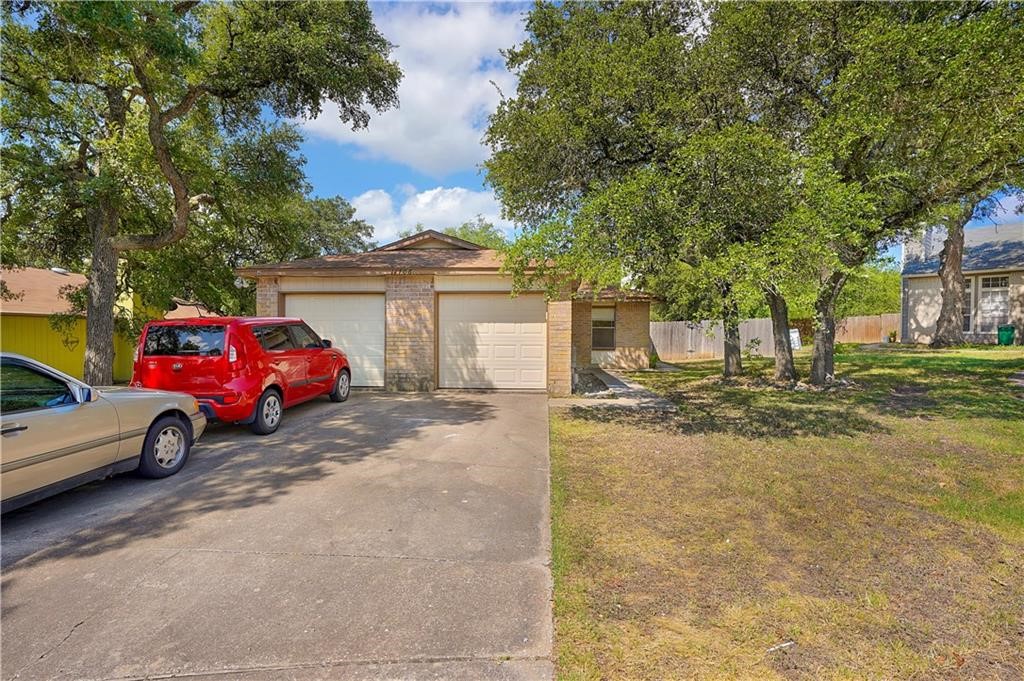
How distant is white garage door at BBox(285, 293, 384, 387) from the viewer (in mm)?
11172

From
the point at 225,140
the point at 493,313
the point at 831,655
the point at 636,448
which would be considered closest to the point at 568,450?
the point at 636,448

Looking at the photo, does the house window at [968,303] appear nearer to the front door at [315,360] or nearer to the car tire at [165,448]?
the front door at [315,360]

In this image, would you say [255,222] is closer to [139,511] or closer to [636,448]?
[139,511]

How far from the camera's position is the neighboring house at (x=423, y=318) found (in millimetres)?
10891

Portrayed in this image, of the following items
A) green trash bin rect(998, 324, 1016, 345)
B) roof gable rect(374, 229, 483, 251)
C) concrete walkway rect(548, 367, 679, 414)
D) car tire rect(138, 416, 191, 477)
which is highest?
roof gable rect(374, 229, 483, 251)

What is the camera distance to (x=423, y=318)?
10898mm

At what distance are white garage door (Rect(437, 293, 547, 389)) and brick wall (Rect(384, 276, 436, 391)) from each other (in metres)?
0.35

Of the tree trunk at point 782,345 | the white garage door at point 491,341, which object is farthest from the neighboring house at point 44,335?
the tree trunk at point 782,345

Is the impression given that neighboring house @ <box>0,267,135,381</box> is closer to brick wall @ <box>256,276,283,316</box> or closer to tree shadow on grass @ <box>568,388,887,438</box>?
brick wall @ <box>256,276,283,316</box>

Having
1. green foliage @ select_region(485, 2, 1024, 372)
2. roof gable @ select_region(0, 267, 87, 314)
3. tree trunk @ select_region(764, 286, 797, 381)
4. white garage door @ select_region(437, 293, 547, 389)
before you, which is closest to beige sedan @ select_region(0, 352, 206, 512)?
green foliage @ select_region(485, 2, 1024, 372)

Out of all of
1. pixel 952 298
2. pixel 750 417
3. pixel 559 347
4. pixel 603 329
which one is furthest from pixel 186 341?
pixel 952 298

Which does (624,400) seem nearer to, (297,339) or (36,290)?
(297,339)

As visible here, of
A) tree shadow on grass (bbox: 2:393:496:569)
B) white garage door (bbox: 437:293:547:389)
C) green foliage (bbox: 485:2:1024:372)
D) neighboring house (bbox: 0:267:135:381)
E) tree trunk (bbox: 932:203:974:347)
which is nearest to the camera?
tree shadow on grass (bbox: 2:393:496:569)

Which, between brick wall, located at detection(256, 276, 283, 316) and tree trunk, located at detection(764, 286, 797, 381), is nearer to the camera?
brick wall, located at detection(256, 276, 283, 316)
